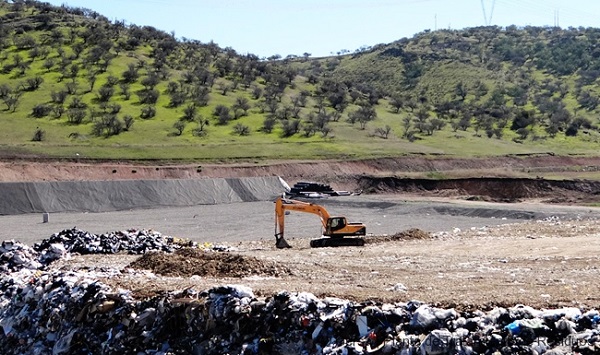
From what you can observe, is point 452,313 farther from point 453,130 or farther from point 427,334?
point 453,130

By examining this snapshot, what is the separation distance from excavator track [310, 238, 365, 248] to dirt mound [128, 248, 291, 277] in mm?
7625

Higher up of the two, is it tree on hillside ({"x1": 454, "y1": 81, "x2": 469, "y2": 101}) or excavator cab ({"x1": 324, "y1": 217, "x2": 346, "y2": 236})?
tree on hillside ({"x1": 454, "y1": 81, "x2": 469, "y2": 101})

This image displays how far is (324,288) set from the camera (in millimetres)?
16109

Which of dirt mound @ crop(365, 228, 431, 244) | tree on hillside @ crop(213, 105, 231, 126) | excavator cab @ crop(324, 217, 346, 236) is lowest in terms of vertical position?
dirt mound @ crop(365, 228, 431, 244)

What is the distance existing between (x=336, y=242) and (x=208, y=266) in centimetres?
924

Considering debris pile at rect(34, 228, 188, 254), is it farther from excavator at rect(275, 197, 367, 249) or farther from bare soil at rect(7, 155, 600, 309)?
excavator at rect(275, 197, 367, 249)

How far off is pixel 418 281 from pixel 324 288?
2477mm

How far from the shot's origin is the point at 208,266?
19.3 m

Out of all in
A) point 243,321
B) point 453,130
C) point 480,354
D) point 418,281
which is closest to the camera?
point 480,354

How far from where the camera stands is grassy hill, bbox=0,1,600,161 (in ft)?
210

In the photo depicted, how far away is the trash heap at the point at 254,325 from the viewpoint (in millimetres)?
11266

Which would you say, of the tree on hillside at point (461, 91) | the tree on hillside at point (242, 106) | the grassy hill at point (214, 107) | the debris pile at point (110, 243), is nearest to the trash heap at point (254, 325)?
the debris pile at point (110, 243)

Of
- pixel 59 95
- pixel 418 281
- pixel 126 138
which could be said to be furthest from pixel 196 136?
pixel 418 281

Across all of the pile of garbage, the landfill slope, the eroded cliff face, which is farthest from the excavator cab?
the eroded cliff face
